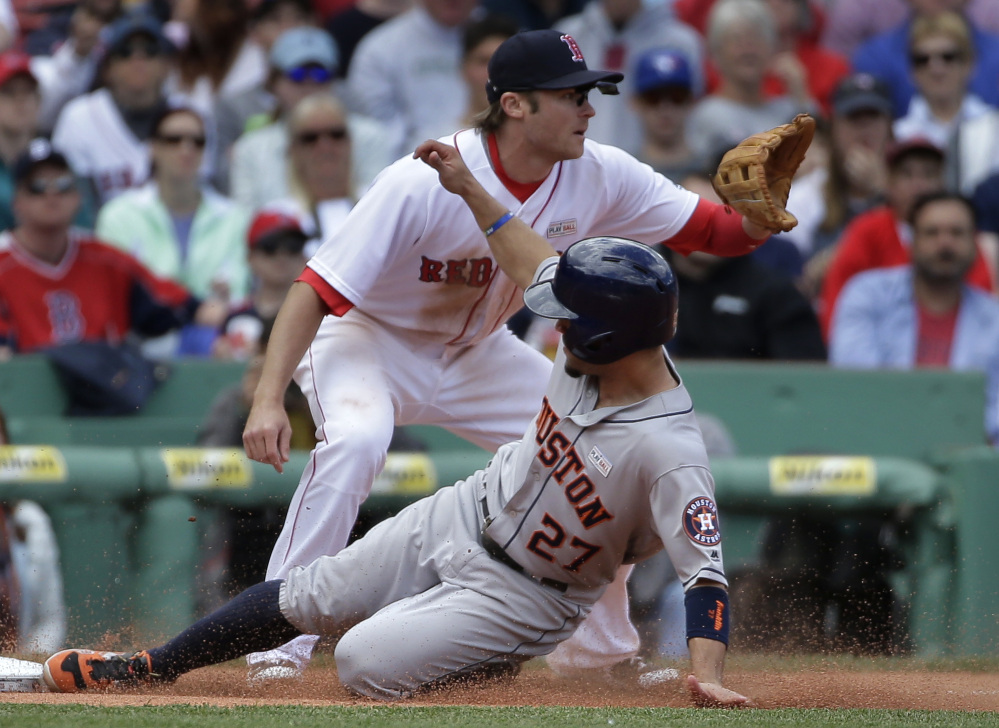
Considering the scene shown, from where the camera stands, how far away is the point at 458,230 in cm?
407

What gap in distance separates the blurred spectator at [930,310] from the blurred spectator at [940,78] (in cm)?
154

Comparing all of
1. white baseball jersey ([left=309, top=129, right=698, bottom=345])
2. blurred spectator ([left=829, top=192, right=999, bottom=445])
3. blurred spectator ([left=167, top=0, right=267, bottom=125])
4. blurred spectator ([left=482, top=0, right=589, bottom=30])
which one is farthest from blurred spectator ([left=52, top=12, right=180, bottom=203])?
white baseball jersey ([left=309, top=129, right=698, bottom=345])

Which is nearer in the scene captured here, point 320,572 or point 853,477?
point 320,572

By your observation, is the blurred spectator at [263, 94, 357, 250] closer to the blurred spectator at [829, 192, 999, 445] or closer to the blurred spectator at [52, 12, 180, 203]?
the blurred spectator at [52, 12, 180, 203]

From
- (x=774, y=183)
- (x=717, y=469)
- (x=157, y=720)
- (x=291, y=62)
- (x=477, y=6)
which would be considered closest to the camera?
(x=157, y=720)

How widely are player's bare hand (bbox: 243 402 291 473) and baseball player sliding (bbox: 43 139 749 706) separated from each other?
0.31 metres

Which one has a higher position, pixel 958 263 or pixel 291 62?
pixel 291 62

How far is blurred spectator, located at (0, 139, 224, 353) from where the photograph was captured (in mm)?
6480

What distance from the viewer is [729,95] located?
816cm

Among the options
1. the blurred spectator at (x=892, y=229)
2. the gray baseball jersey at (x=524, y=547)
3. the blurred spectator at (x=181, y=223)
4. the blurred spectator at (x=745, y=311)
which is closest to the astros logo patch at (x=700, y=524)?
the gray baseball jersey at (x=524, y=547)

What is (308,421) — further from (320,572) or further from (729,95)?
(729,95)

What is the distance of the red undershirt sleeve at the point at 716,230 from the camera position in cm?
438

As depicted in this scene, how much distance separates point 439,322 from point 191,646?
1.20 meters

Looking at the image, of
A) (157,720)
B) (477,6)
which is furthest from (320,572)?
(477,6)
